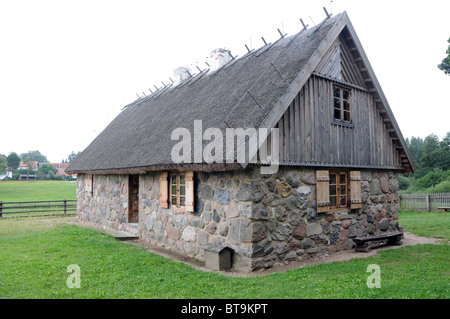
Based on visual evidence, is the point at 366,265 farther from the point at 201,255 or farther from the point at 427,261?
the point at 201,255

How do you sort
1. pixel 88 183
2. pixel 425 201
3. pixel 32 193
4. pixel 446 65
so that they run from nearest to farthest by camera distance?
1. pixel 88 183
2. pixel 425 201
3. pixel 446 65
4. pixel 32 193

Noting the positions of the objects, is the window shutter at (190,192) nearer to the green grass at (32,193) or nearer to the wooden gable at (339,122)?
the wooden gable at (339,122)

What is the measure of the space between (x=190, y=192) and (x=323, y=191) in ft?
10.1

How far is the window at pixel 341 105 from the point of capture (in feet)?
28.3

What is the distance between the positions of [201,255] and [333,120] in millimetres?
4519

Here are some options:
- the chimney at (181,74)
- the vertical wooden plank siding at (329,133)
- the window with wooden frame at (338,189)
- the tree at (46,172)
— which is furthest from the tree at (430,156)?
the tree at (46,172)

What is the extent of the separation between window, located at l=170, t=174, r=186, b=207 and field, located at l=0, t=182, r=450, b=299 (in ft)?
4.61

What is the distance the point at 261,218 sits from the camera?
6578 mm

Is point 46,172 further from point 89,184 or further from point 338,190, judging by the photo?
point 338,190

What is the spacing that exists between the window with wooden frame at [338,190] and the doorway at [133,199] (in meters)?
6.27

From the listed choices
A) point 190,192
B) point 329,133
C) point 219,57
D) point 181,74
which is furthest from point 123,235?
point 181,74

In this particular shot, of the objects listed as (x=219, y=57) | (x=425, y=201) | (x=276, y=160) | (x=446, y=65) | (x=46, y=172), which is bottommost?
(x=425, y=201)

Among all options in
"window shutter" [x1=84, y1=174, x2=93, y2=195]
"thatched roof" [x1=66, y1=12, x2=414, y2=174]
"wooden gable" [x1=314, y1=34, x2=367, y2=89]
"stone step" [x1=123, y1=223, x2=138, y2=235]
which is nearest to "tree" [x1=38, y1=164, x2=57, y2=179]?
"window shutter" [x1=84, y1=174, x2=93, y2=195]
